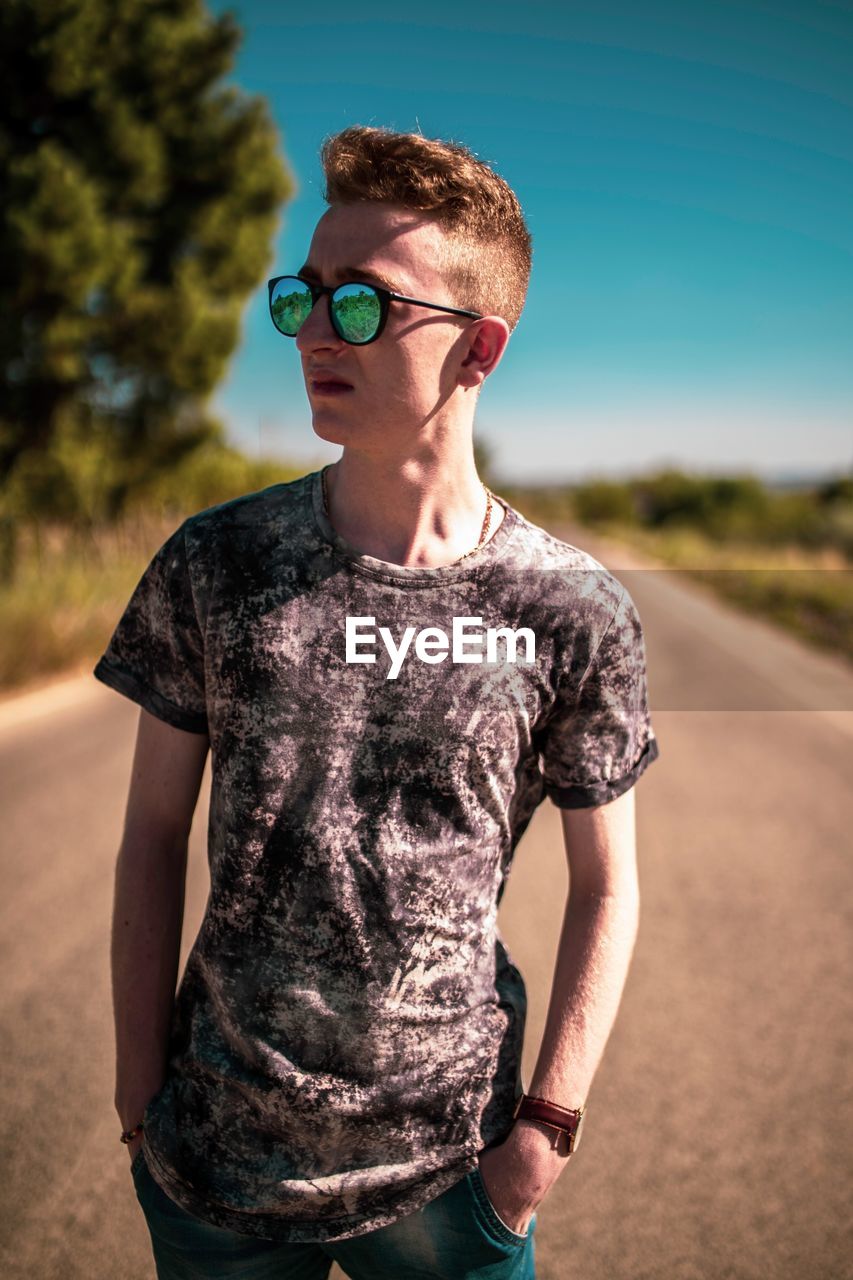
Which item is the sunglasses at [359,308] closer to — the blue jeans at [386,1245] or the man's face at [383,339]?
the man's face at [383,339]

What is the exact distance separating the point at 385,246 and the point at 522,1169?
50.2 inches

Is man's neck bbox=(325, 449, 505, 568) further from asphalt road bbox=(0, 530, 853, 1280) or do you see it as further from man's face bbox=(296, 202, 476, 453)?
asphalt road bbox=(0, 530, 853, 1280)

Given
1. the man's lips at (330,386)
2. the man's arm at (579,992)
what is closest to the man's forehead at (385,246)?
the man's lips at (330,386)

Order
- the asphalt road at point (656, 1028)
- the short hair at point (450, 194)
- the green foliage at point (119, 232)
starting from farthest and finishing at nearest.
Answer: the green foliage at point (119, 232)
the asphalt road at point (656, 1028)
the short hair at point (450, 194)

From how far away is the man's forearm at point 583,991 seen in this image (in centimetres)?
125

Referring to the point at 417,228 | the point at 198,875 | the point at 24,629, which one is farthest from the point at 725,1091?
the point at 24,629

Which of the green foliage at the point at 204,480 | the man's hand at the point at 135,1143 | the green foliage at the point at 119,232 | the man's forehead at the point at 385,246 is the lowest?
the man's hand at the point at 135,1143

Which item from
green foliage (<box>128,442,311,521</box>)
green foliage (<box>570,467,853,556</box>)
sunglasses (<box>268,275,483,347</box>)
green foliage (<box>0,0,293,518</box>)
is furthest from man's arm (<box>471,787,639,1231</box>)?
green foliage (<box>570,467,853,556</box>)

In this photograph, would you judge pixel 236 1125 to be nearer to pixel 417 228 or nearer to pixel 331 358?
pixel 331 358

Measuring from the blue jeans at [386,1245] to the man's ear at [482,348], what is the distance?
113 centimetres

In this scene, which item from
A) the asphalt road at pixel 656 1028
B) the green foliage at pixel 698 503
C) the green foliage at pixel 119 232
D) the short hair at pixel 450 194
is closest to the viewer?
the short hair at pixel 450 194

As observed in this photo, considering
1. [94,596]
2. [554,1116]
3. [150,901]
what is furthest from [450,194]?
[94,596]

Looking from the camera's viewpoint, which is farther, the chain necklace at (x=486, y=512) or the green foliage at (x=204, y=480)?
the green foliage at (x=204, y=480)

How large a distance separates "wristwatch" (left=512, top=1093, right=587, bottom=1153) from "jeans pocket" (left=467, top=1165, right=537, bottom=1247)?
0.32ft
